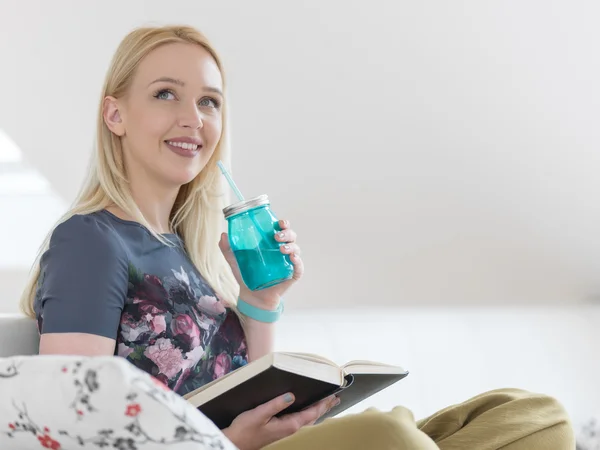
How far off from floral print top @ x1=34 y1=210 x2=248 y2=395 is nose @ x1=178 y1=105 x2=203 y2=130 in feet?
0.66

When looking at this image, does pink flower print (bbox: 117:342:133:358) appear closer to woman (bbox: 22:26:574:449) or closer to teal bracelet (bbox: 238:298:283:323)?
woman (bbox: 22:26:574:449)

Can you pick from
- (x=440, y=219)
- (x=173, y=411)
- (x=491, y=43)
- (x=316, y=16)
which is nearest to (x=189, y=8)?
(x=316, y=16)

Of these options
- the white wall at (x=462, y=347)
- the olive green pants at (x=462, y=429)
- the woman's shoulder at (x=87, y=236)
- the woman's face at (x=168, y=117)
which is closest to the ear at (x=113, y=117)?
the woman's face at (x=168, y=117)

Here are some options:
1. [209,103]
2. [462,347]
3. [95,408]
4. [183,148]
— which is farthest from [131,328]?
[462,347]

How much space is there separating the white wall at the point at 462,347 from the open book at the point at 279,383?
98 cm

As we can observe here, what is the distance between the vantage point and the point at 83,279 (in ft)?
4.26

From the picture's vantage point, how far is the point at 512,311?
2760 mm

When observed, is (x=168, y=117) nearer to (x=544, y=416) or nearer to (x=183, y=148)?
(x=183, y=148)

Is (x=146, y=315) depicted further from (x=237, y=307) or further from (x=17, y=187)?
(x=17, y=187)

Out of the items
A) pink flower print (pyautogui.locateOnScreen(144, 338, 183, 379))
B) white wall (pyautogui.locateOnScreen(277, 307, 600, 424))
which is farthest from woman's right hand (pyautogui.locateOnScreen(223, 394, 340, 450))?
white wall (pyautogui.locateOnScreen(277, 307, 600, 424))

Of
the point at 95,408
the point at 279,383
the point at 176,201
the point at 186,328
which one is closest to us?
the point at 95,408

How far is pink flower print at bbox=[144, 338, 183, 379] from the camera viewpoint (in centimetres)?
140

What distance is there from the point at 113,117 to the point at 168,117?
12 centimetres

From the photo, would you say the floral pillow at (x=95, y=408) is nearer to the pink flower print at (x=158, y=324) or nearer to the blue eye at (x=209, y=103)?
the pink flower print at (x=158, y=324)
